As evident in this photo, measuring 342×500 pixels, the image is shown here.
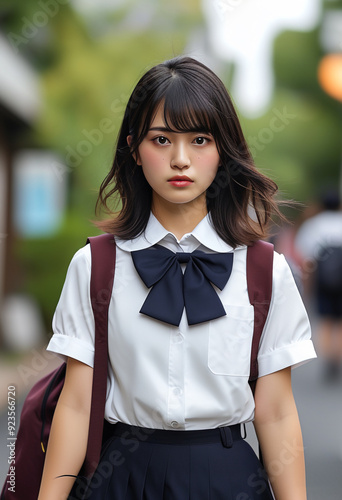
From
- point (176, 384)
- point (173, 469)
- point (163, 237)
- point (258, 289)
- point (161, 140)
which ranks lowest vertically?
point (173, 469)

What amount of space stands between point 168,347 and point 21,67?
33.7 ft

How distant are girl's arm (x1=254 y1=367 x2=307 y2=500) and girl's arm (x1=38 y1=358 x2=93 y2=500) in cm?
49

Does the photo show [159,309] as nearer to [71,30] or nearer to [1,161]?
[1,161]

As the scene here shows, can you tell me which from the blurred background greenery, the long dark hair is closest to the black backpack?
the blurred background greenery

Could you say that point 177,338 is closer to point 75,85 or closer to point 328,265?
point 328,265

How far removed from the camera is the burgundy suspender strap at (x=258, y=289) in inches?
83.7

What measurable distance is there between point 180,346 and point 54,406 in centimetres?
45

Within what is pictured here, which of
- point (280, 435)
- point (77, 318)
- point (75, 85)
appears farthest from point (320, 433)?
point (75, 85)

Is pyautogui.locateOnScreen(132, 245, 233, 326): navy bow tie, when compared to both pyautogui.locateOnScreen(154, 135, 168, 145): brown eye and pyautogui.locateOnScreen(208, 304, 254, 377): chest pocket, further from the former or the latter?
pyautogui.locateOnScreen(154, 135, 168, 145): brown eye

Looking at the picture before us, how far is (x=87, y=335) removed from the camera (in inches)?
83.1

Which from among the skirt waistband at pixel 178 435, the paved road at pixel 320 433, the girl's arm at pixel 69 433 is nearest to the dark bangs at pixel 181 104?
the girl's arm at pixel 69 433

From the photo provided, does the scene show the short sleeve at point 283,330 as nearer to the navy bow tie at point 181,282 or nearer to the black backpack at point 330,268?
the navy bow tie at point 181,282

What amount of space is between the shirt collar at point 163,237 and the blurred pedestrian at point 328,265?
6.05 meters

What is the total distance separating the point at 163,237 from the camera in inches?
86.2
